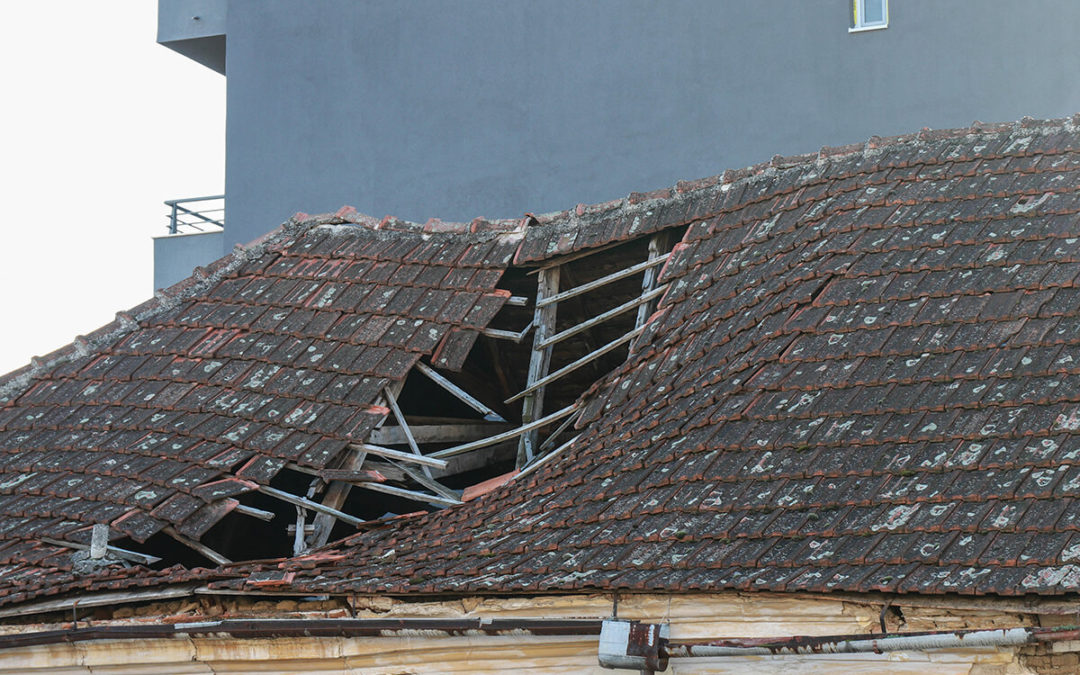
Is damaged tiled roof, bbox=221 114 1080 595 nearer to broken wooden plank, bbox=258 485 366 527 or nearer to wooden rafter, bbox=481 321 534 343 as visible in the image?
broken wooden plank, bbox=258 485 366 527

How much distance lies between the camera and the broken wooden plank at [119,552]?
8.07 metres

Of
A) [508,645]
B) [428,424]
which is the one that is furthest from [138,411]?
[508,645]

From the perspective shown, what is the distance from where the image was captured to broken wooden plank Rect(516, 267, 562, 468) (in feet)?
31.0

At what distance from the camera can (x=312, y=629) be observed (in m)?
7.17

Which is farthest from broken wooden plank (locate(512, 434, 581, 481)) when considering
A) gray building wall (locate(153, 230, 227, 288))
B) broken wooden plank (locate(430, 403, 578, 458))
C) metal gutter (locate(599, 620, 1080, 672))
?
gray building wall (locate(153, 230, 227, 288))

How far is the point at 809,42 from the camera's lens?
51.4 feet

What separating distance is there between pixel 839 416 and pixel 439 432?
3603mm

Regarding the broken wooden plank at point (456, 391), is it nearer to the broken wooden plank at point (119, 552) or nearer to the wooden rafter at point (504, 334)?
the wooden rafter at point (504, 334)

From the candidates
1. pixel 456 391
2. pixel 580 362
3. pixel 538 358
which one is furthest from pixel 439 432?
pixel 580 362

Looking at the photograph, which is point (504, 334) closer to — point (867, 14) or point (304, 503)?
point (304, 503)

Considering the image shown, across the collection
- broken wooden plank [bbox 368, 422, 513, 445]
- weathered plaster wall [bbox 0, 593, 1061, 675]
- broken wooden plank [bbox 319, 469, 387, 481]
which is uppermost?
broken wooden plank [bbox 368, 422, 513, 445]

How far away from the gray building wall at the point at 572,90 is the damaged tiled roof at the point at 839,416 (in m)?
6.09

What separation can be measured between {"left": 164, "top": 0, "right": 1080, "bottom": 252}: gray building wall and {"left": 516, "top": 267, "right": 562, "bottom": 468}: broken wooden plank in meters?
6.02

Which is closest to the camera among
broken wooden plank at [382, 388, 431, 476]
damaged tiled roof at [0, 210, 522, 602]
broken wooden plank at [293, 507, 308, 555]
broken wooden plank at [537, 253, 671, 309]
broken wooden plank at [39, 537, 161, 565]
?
broken wooden plank at [39, 537, 161, 565]
